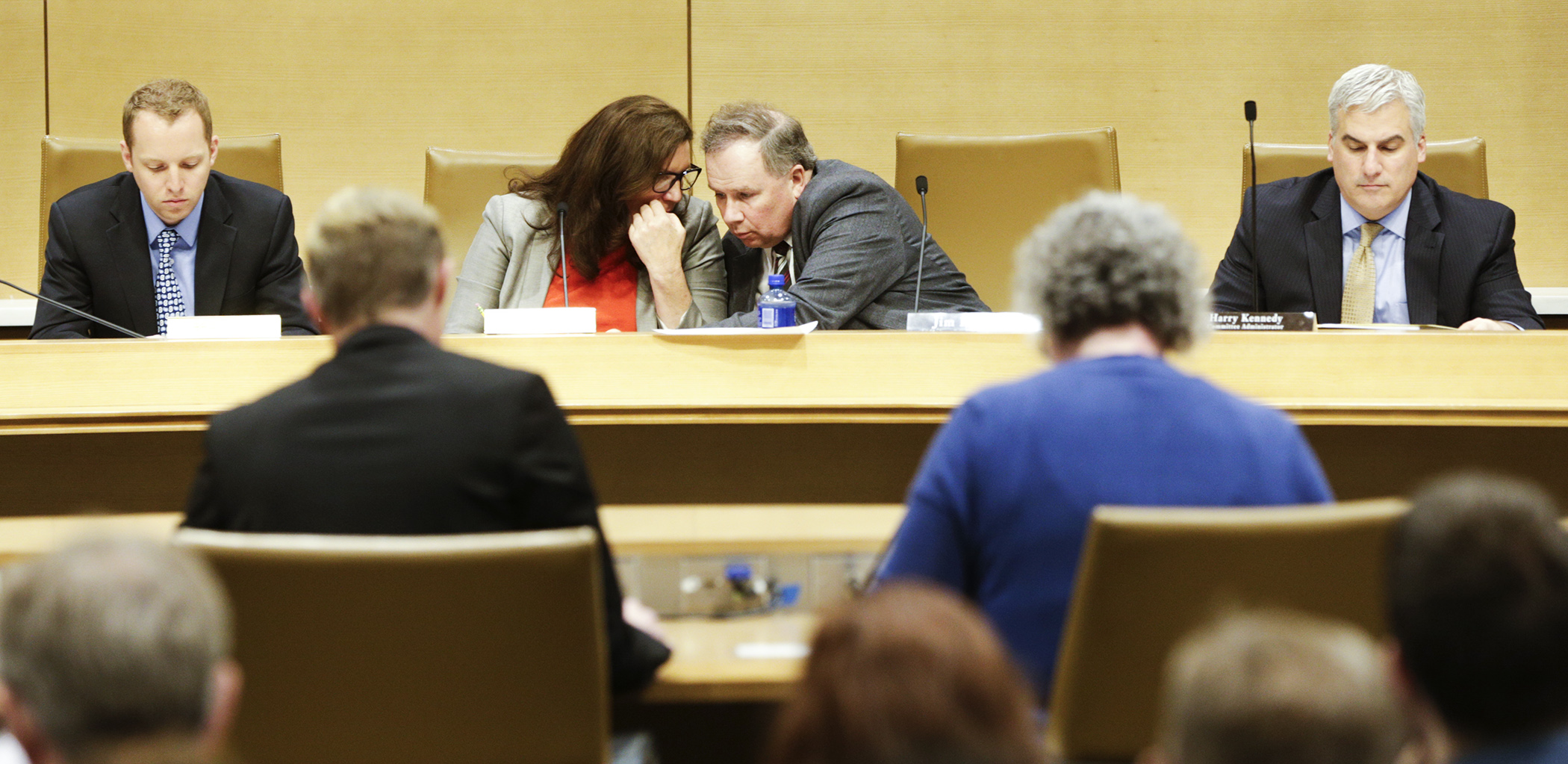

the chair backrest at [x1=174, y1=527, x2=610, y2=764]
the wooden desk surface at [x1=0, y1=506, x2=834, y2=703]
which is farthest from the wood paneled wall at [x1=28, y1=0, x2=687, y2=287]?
the chair backrest at [x1=174, y1=527, x2=610, y2=764]

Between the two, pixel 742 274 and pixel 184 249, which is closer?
pixel 184 249

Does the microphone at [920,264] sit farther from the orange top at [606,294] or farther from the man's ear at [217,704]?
the man's ear at [217,704]

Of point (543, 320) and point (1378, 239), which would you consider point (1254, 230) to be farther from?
point (543, 320)

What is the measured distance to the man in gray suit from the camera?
273 centimetres

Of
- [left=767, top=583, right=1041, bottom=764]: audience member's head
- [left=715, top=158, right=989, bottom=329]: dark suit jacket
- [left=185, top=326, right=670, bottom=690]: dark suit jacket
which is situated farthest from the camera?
[left=715, top=158, right=989, bottom=329]: dark suit jacket

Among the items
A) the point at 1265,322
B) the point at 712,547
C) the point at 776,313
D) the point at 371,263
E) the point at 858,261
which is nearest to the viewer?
the point at 371,263

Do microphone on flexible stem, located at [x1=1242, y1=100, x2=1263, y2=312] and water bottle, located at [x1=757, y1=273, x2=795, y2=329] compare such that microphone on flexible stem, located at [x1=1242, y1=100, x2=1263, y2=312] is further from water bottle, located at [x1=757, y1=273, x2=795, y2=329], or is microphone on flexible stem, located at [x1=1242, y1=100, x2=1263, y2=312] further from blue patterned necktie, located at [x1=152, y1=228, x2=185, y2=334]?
blue patterned necktie, located at [x1=152, y1=228, x2=185, y2=334]

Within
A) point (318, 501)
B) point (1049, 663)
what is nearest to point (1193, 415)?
point (1049, 663)

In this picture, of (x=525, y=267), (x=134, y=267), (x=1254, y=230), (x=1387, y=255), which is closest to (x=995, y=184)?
(x=1254, y=230)

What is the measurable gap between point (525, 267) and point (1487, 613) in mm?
2479

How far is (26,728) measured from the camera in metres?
0.77

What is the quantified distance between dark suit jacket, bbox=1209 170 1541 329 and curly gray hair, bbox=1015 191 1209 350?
5.62 feet

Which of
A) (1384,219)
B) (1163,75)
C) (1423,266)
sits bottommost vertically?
(1423,266)

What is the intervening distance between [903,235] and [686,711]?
135 centimetres
